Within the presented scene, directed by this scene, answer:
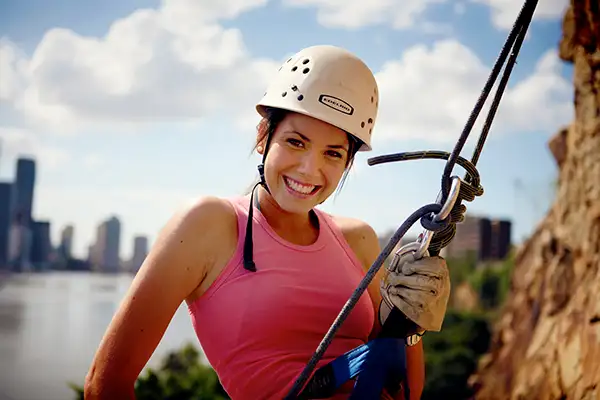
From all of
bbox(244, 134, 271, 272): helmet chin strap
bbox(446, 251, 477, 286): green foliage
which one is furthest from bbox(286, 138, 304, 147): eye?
bbox(446, 251, 477, 286): green foliage

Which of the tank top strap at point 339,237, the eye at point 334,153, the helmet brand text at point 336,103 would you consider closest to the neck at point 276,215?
the tank top strap at point 339,237

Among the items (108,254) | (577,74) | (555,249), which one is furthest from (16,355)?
(577,74)

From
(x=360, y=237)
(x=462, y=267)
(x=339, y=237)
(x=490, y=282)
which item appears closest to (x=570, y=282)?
(x=360, y=237)

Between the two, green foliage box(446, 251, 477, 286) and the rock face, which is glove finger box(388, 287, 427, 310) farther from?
green foliage box(446, 251, 477, 286)

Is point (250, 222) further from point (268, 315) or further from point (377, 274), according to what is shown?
A: point (377, 274)

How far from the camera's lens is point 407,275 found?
181cm

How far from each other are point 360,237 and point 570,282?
8.00 meters

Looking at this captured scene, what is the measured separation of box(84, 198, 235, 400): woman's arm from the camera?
1.70 m

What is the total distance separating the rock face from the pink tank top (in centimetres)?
128

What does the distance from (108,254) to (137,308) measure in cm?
3525

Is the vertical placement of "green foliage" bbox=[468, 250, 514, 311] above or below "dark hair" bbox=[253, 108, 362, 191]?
below

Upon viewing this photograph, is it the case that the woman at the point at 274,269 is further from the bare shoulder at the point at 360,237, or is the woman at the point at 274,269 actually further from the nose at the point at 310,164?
the bare shoulder at the point at 360,237

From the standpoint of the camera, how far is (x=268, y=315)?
74.2 inches

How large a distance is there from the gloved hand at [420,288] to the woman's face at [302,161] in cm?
38
